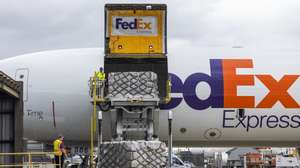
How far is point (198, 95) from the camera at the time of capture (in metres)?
24.5

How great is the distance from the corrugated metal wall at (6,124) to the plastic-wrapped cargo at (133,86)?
3646 mm

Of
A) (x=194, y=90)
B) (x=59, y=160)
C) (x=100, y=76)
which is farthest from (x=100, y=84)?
(x=194, y=90)

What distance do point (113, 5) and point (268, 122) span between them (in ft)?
23.5

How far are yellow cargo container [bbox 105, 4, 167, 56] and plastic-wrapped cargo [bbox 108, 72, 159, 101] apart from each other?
4.74 feet

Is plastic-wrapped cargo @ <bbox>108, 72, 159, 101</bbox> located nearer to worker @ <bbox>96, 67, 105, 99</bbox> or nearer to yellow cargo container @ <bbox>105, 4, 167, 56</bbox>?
worker @ <bbox>96, 67, 105, 99</bbox>

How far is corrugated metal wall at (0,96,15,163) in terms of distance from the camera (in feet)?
70.3

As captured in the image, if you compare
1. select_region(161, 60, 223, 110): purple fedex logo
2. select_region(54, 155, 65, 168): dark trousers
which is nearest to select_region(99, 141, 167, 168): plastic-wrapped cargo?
select_region(54, 155, 65, 168): dark trousers

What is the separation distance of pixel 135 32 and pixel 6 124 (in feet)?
20.3

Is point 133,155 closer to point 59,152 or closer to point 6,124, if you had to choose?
point 6,124

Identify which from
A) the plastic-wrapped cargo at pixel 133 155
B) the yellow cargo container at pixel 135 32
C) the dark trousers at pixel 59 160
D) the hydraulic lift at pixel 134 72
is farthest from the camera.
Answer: the yellow cargo container at pixel 135 32

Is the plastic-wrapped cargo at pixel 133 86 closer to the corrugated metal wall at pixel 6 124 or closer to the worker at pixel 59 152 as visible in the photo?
the worker at pixel 59 152

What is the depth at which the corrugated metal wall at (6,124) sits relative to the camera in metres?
21.4

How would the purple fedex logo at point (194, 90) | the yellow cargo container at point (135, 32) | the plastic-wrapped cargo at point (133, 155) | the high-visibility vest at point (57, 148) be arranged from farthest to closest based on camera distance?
1. the yellow cargo container at point (135, 32)
2. the purple fedex logo at point (194, 90)
3. the high-visibility vest at point (57, 148)
4. the plastic-wrapped cargo at point (133, 155)

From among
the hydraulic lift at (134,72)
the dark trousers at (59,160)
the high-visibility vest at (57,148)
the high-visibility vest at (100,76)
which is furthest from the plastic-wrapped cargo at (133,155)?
the high-visibility vest at (100,76)
